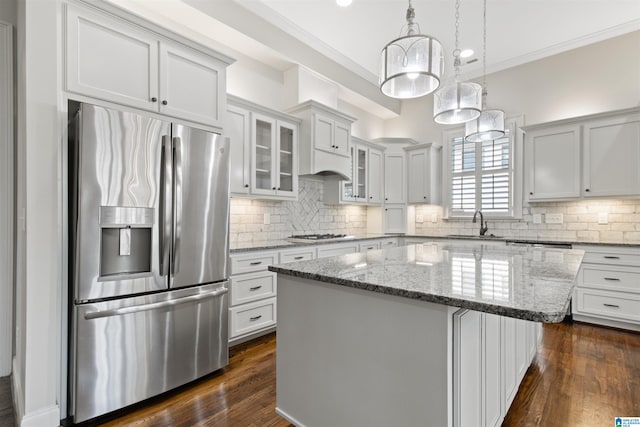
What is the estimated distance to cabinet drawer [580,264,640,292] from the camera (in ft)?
10.2

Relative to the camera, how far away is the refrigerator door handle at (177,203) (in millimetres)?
1998

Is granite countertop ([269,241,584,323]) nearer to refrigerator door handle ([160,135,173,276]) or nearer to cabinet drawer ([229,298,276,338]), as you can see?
refrigerator door handle ([160,135,173,276])

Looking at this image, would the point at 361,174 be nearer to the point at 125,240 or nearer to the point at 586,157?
the point at 586,157

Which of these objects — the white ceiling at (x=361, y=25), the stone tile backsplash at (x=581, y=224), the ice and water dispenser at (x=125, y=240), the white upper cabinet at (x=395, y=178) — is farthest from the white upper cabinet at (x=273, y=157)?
the stone tile backsplash at (x=581, y=224)

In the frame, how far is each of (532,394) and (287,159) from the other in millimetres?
2913

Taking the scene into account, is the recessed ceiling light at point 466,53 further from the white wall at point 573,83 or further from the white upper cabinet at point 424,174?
the white upper cabinet at point 424,174

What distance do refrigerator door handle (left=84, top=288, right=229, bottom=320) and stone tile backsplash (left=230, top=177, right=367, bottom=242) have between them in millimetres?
1104

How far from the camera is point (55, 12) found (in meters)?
1.69

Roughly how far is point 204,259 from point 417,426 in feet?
5.19

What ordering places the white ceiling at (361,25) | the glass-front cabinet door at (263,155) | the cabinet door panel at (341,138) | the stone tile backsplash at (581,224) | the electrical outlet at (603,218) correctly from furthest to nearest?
the cabinet door panel at (341,138), the electrical outlet at (603,218), the stone tile backsplash at (581,224), the glass-front cabinet door at (263,155), the white ceiling at (361,25)

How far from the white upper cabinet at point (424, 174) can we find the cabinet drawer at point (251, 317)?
2997 mm

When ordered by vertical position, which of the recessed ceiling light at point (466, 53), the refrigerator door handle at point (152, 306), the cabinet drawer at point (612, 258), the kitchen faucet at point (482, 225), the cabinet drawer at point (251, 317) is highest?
the recessed ceiling light at point (466, 53)

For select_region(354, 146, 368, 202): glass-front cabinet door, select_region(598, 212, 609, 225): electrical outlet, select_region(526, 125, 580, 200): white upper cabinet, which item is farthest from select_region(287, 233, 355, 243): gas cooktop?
select_region(598, 212, 609, 225): electrical outlet

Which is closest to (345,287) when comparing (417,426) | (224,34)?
(417,426)
